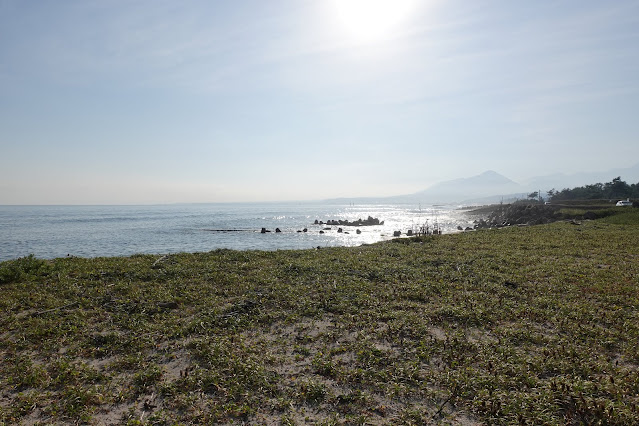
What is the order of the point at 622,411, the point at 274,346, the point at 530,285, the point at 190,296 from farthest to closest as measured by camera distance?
1. the point at 530,285
2. the point at 190,296
3. the point at 274,346
4. the point at 622,411

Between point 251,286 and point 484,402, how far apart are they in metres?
8.35

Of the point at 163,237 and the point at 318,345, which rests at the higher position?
the point at 318,345

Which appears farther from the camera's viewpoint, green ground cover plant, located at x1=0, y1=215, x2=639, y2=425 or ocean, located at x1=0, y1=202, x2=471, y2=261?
ocean, located at x1=0, y1=202, x2=471, y2=261

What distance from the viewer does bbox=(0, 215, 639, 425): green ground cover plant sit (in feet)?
17.0

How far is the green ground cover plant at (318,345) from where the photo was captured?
5.18 metres

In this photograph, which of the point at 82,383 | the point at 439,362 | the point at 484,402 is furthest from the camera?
the point at 439,362

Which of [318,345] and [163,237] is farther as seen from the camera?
[163,237]

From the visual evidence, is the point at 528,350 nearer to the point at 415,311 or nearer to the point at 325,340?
the point at 415,311

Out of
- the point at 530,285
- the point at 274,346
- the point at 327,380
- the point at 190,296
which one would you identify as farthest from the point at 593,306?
the point at 190,296

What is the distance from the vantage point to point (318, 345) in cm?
746

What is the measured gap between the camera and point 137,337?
7.81 m

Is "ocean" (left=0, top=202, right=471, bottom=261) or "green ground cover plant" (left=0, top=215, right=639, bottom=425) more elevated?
"green ground cover plant" (left=0, top=215, right=639, bottom=425)

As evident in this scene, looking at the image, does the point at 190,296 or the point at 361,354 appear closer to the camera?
the point at 361,354

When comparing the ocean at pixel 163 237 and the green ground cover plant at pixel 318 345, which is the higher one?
the green ground cover plant at pixel 318 345
